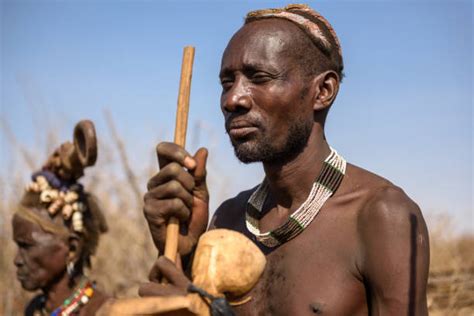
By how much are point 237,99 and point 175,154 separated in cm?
40

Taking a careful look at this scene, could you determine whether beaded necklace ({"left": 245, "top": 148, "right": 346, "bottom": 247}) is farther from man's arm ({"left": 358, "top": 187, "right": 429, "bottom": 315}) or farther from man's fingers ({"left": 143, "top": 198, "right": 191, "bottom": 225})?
man's fingers ({"left": 143, "top": 198, "right": 191, "bottom": 225})

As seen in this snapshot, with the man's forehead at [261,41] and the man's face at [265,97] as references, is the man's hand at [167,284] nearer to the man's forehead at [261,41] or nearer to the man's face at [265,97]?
the man's face at [265,97]

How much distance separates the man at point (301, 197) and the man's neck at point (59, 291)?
6.96 feet

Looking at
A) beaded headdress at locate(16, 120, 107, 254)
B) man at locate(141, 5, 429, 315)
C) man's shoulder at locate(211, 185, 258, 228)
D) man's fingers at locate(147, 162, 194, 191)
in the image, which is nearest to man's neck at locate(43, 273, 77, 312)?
beaded headdress at locate(16, 120, 107, 254)

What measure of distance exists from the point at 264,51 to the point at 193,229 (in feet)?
2.46

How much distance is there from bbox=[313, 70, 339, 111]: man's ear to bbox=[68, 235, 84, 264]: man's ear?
2513 mm

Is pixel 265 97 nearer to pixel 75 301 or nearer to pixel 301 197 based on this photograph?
pixel 301 197

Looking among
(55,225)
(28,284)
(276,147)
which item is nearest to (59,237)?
(55,225)

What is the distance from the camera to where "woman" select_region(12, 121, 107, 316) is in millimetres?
4691

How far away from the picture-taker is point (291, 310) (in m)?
2.68

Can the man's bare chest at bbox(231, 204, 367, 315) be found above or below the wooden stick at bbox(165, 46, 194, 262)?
below

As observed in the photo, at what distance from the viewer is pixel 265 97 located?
271 cm

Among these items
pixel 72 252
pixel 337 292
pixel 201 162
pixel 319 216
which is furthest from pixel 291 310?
pixel 72 252

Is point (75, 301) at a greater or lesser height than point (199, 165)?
lesser
